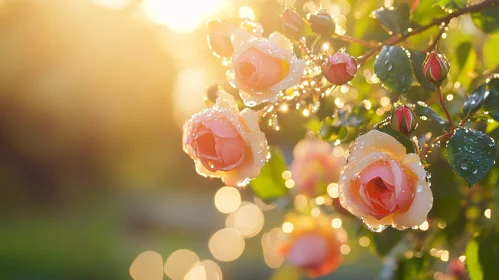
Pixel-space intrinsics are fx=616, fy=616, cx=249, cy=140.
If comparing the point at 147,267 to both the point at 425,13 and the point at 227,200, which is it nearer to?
the point at 227,200

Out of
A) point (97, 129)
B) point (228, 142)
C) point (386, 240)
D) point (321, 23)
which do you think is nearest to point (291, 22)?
point (321, 23)

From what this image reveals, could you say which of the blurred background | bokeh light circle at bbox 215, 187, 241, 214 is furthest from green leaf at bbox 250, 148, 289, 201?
bokeh light circle at bbox 215, 187, 241, 214

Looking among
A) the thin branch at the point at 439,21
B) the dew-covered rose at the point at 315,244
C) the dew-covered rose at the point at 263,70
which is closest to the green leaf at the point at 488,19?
the thin branch at the point at 439,21

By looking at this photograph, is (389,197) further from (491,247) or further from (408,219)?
(491,247)

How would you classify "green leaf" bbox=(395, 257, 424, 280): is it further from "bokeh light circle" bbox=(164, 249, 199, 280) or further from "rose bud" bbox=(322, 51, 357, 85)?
"bokeh light circle" bbox=(164, 249, 199, 280)

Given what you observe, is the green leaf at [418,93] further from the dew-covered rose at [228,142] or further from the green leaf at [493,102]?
the dew-covered rose at [228,142]

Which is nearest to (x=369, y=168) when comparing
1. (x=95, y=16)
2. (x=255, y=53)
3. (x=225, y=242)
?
(x=255, y=53)

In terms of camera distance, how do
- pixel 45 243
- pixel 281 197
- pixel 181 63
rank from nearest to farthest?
pixel 281 197 < pixel 45 243 < pixel 181 63
